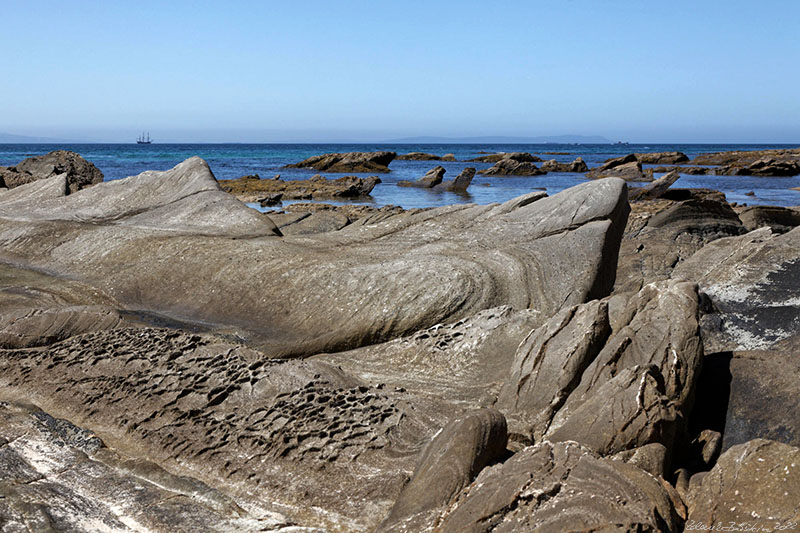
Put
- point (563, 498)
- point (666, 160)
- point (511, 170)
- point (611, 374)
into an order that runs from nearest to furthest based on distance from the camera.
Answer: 1. point (563, 498)
2. point (611, 374)
3. point (511, 170)
4. point (666, 160)

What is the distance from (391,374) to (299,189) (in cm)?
2935

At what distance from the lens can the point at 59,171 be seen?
2295 cm

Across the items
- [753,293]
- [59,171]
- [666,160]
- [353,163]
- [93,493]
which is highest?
[59,171]

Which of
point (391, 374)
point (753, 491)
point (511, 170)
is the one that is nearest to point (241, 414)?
point (391, 374)

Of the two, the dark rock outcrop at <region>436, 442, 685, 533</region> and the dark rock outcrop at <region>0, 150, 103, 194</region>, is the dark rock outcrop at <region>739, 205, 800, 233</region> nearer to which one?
the dark rock outcrop at <region>436, 442, 685, 533</region>

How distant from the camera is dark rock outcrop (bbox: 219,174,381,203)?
103 feet

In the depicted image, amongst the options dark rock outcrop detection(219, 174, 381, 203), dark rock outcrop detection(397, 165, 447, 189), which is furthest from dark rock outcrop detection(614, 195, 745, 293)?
dark rock outcrop detection(397, 165, 447, 189)

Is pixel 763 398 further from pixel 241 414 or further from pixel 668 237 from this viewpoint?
pixel 668 237

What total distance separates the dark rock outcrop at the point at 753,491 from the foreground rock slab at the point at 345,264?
3300mm

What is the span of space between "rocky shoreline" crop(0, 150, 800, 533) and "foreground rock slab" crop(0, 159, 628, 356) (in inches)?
1.0

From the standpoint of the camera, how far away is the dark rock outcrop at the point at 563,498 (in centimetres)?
355

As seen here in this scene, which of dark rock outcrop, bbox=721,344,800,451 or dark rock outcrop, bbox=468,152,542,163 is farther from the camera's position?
dark rock outcrop, bbox=468,152,542,163

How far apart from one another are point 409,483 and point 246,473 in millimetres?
1191

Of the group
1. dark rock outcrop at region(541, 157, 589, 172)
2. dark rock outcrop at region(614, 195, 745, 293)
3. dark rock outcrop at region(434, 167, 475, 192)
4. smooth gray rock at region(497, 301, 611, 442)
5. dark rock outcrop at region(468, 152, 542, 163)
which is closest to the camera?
smooth gray rock at region(497, 301, 611, 442)
